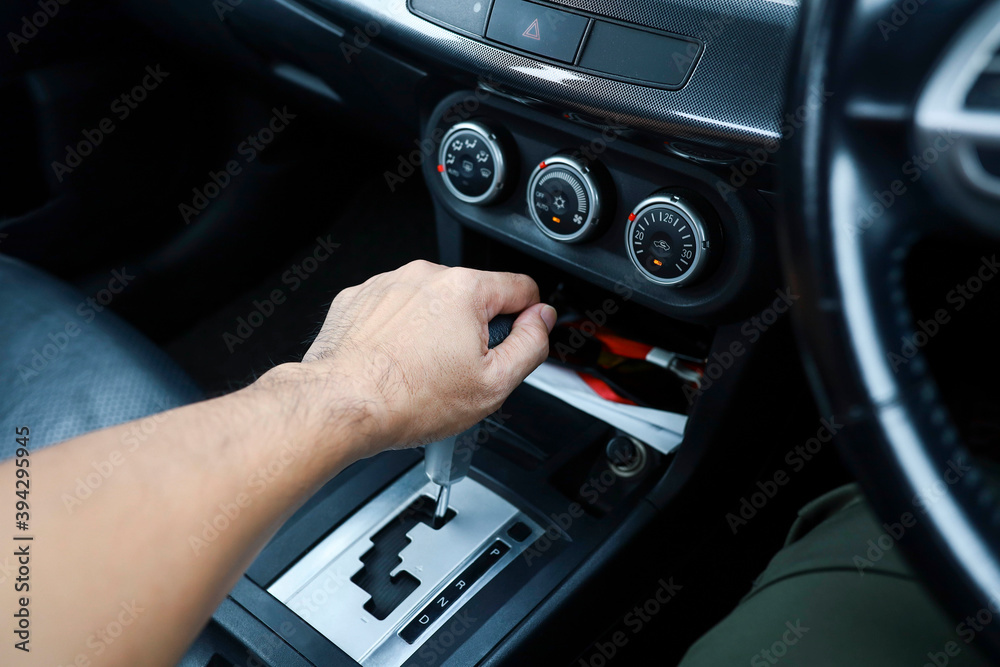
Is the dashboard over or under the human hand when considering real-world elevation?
over

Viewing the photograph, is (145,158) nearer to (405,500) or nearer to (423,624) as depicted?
(405,500)

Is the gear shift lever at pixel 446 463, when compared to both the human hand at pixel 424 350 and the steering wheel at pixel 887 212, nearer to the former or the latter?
the human hand at pixel 424 350

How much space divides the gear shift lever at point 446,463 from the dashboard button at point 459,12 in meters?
0.41

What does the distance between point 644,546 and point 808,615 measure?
27 cm

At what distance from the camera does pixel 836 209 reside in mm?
386

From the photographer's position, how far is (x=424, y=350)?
26.0 inches

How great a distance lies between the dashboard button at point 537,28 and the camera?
0.71 m

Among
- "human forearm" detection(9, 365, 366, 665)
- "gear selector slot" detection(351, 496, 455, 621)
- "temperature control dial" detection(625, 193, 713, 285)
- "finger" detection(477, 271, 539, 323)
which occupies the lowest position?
"gear selector slot" detection(351, 496, 455, 621)

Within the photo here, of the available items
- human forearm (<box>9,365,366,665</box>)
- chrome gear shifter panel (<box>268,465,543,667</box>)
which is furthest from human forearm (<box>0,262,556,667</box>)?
chrome gear shifter panel (<box>268,465,543,667</box>)

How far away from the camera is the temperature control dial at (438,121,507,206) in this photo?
835 millimetres

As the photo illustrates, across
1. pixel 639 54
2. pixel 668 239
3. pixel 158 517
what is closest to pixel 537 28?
pixel 639 54

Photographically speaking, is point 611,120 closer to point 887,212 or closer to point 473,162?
point 473,162

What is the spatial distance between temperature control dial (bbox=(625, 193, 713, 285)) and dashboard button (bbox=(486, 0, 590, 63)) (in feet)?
0.53

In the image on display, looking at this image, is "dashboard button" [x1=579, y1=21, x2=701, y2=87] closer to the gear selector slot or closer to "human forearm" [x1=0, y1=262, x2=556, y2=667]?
"human forearm" [x1=0, y1=262, x2=556, y2=667]
